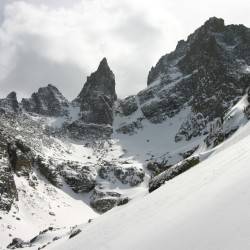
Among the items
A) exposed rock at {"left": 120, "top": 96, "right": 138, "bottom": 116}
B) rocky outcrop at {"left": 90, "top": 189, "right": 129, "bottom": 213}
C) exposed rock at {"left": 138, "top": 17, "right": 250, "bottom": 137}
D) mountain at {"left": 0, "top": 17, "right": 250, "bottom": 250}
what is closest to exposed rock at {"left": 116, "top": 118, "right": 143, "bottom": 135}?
mountain at {"left": 0, "top": 17, "right": 250, "bottom": 250}

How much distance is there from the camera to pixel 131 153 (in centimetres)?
14762

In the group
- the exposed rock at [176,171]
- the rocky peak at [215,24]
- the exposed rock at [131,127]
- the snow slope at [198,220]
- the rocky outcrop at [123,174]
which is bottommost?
the snow slope at [198,220]

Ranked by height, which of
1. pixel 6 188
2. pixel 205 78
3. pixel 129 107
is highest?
pixel 129 107

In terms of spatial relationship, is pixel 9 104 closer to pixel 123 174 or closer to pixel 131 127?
pixel 131 127

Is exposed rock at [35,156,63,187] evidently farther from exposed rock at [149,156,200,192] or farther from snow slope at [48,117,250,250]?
snow slope at [48,117,250,250]

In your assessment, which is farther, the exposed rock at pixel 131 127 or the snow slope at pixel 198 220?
the exposed rock at pixel 131 127

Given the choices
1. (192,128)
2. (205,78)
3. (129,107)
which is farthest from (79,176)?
(129,107)

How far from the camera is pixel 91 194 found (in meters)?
102

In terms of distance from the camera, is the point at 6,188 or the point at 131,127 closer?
the point at 6,188

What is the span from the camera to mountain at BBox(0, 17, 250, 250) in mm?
22891

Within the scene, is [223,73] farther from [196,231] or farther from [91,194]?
[196,231]

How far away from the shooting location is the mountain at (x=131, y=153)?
22.9 meters

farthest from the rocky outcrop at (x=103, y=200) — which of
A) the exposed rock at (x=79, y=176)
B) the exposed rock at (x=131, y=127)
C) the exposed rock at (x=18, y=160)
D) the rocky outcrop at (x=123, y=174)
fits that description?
the exposed rock at (x=131, y=127)

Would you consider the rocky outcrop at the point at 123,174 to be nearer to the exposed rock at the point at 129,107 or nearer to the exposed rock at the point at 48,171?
the exposed rock at the point at 48,171
